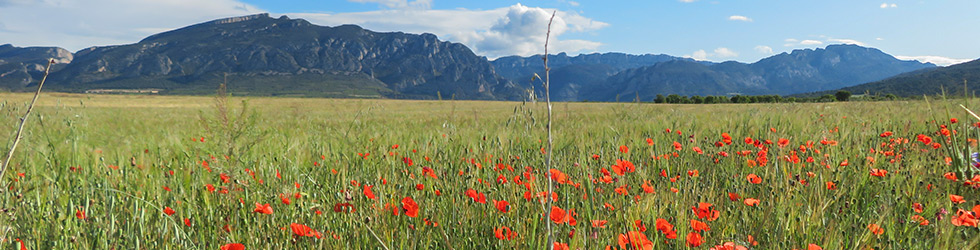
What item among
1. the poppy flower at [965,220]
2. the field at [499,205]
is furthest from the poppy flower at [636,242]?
the poppy flower at [965,220]

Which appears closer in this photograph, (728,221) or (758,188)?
(728,221)

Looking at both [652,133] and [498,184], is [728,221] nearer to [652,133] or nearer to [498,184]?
[498,184]

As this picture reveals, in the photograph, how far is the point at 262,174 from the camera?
2.95 m

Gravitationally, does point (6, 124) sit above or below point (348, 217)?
above

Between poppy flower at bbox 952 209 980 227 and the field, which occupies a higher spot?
poppy flower at bbox 952 209 980 227

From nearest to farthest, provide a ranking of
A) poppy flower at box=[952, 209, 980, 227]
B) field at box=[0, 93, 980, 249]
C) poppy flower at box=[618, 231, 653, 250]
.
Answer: poppy flower at box=[618, 231, 653, 250] → poppy flower at box=[952, 209, 980, 227] → field at box=[0, 93, 980, 249]

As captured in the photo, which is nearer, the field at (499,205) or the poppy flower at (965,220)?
the poppy flower at (965,220)

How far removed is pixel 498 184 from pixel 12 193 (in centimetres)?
230

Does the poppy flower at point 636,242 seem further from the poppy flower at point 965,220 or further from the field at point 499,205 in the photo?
the poppy flower at point 965,220

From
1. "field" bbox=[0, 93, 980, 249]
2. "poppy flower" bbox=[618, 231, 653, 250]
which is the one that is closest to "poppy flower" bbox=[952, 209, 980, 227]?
"field" bbox=[0, 93, 980, 249]

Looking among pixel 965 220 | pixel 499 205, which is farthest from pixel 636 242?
pixel 965 220

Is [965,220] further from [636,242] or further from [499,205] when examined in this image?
[499,205]

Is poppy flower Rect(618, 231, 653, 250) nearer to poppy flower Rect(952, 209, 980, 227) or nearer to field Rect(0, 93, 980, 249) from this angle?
field Rect(0, 93, 980, 249)

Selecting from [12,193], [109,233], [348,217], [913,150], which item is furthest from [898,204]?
[12,193]
